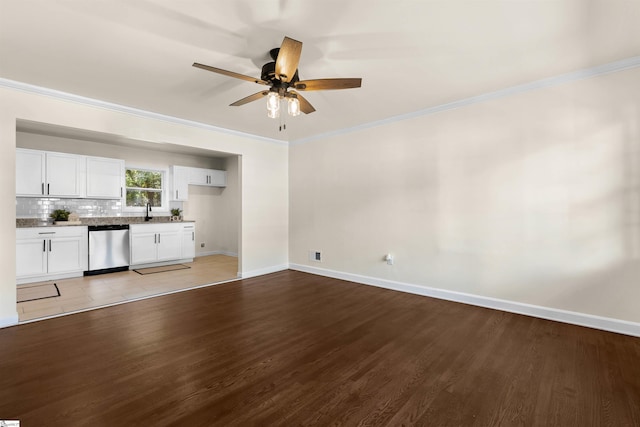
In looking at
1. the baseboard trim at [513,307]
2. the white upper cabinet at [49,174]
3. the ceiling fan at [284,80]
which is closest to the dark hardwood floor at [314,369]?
the baseboard trim at [513,307]

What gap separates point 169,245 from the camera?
20.0ft

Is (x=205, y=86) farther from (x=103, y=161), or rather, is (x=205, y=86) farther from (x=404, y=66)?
(x=103, y=161)

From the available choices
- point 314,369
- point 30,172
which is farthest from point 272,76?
point 30,172

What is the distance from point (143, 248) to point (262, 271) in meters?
2.53

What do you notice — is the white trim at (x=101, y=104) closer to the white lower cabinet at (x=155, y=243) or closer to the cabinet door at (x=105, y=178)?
the cabinet door at (x=105, y=178)

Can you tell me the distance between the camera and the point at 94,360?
2.29 m

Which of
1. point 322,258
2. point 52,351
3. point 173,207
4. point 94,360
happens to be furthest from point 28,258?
point 322,258

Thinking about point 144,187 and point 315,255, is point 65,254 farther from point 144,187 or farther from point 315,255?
point 315,255

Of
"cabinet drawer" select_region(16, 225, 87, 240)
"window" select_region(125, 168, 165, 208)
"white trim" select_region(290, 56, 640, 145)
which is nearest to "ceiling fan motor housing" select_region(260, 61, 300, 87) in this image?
"white trim" select_region(290, 56, 640, 145)

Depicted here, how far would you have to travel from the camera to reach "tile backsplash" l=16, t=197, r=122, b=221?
4.96 meters

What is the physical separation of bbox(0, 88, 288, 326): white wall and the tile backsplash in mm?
2619

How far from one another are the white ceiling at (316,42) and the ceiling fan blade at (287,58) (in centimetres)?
24

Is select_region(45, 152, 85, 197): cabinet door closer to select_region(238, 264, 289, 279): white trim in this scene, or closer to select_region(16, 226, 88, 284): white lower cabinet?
select_region(16, 226, 88, 284): white lower cabinet

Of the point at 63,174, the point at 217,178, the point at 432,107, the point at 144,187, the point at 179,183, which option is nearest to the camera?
the point at 432,107
